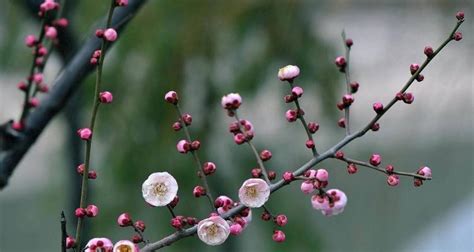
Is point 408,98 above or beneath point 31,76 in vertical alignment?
beneath

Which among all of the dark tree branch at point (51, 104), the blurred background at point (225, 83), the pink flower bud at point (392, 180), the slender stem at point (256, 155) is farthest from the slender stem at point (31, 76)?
the blurred background at point (225, 83)

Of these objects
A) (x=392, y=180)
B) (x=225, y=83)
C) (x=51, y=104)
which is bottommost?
(x=392, y=180)


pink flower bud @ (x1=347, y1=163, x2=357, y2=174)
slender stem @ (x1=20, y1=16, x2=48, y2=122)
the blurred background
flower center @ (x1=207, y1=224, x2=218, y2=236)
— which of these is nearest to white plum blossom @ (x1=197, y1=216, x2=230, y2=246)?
flower center @ (x1=207, y1=224, x2=218, y2=236)

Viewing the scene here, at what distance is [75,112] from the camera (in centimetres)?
147

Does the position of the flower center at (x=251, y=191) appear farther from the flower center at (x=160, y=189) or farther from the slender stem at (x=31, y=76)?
the slender stem at (x=31, y=76)

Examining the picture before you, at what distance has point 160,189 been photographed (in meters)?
0.60

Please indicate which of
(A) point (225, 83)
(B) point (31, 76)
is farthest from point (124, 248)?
(A) point (225, 83)

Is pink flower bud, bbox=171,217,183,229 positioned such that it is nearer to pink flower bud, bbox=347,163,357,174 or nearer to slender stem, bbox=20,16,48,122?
pink flower bud, bbox=347,163,357,174

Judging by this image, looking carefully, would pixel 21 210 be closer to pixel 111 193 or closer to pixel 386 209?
pixel 111 193

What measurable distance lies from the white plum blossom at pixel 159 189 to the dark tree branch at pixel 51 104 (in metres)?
0.39

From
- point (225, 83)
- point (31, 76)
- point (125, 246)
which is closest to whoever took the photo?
point (125, 246)

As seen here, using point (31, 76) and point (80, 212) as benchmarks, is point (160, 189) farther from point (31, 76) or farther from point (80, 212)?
point (31, 76)

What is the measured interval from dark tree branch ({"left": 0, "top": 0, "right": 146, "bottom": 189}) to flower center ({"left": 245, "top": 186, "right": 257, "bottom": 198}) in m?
0.41

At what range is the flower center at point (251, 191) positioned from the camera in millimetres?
596
